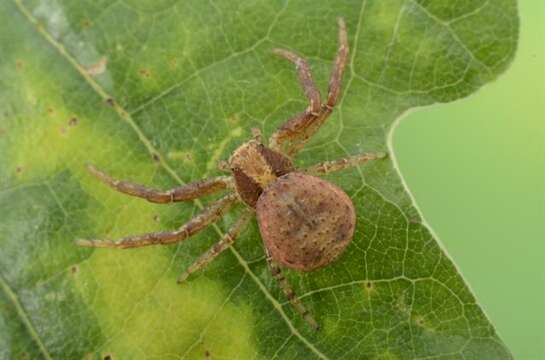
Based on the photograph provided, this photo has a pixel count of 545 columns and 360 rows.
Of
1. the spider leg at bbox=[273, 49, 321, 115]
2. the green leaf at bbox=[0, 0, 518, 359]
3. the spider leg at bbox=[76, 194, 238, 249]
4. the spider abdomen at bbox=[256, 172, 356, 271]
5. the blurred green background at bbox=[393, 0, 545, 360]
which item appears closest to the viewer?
the blurred green background at bbox=[393, 0, 545, 360]

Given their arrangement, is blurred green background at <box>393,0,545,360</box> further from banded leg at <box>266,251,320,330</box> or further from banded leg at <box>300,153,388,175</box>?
banded leg at <box>266,251,320,330</box>

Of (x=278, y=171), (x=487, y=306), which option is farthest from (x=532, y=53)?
(x=278, y=171)

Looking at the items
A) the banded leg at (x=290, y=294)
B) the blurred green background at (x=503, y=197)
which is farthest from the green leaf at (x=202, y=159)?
the blurred green background at (x=503, y=197)

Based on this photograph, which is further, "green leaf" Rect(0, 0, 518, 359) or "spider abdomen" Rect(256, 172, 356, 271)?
"green leaf" Rect(0, 0, 518, 359)

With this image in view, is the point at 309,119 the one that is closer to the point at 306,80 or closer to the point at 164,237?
the point at 306,80

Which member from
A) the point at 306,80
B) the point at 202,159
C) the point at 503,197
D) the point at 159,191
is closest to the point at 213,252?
the point at 159,191

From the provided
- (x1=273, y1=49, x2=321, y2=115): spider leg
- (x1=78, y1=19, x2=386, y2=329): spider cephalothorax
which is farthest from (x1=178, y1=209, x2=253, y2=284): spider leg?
(x1=273, y1=49, x2=321, y2=115): spider leg

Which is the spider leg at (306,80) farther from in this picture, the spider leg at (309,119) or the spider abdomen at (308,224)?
the spider abdomen at (308,224)

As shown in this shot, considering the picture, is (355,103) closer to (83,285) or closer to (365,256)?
(365,256)
